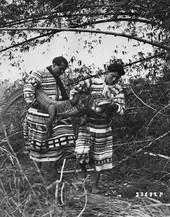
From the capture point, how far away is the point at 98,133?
5375mm

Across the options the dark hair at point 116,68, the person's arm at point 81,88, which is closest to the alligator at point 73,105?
the person's arm at point 81,88

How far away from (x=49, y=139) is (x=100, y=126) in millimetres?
A: 746

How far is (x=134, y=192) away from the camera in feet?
18.5

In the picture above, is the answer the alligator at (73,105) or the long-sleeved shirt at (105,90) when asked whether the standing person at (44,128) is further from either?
the long-sleeved shirt at (105,90)

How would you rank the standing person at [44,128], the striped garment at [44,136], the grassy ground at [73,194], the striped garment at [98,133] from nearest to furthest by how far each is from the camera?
the grassy ground at [73,194] → the striped garment at [98,133] → the standing person at [44,128] → the striped garment at [44,136]

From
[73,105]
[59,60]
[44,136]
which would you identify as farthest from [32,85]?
[44,136]

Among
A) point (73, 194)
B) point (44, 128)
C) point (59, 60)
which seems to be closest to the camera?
point (73, 194)

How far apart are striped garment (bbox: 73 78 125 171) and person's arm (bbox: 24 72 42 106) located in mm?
472

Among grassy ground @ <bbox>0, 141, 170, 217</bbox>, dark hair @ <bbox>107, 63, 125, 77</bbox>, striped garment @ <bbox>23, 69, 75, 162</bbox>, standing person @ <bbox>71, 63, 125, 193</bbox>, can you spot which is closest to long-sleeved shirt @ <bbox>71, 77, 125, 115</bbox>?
standing person @ <bbox>71, 63, 125, 193</bbox>

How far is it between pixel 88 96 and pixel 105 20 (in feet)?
10.8

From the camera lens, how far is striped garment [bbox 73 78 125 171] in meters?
5.29

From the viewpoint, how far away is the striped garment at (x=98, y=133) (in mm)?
5293

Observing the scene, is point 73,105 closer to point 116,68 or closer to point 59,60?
point 59,60

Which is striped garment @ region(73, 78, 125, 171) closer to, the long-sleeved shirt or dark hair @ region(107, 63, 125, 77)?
the long-sleeved shirt
